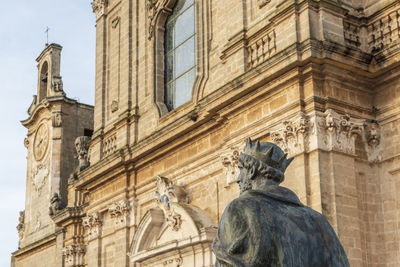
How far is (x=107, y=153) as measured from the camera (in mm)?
14875

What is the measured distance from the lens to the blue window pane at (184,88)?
1302 centimetres

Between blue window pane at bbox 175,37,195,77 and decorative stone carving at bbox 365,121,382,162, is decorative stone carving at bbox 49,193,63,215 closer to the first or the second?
blue window pane at bbox 175,37,195,77

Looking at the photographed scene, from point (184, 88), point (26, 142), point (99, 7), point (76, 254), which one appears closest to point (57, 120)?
point (26, 142)

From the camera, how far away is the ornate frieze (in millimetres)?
10281

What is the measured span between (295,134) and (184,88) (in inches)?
174

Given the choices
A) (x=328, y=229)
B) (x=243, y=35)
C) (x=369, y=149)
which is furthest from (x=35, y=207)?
(x=328, y=229)

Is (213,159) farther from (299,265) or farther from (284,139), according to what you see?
(299,265)

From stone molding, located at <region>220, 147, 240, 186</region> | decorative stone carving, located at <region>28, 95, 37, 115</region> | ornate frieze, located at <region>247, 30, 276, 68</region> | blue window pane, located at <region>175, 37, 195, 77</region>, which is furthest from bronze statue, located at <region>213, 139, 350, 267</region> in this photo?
decorative stone carving, located at <region>28, 95, 37, 115</region>

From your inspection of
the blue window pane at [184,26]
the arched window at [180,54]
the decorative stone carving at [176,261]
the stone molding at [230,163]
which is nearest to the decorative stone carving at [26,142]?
the arched window at [180,54]

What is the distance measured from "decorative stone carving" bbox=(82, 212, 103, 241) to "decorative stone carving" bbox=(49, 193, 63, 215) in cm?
445

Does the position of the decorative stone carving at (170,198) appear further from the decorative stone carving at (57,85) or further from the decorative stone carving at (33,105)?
the decorative stone carving at (33,105)

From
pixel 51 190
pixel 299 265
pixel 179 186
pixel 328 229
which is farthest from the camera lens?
pixel 51 190

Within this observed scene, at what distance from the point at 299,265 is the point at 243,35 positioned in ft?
27.7

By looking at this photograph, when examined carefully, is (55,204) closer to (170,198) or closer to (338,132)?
(170,198)
